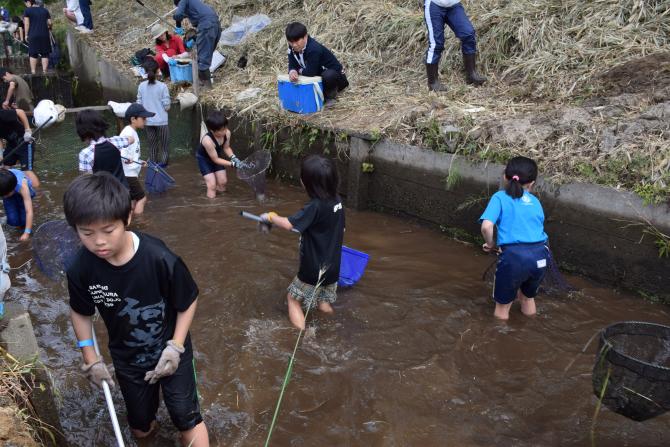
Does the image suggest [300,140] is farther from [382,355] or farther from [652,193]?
[652,193]

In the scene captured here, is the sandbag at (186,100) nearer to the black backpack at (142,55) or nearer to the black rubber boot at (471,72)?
the black backpack at (142,55)

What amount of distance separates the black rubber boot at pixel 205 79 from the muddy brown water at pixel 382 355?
475 cm

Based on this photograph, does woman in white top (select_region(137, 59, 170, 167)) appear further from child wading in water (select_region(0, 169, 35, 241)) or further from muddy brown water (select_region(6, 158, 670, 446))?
muddy brown water (select_region(6, 158, 670, 446))

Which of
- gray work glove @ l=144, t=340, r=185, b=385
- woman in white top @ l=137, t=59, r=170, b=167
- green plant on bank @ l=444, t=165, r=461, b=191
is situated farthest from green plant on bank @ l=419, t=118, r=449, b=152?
gray work glove @ l=144, t=340, r=185, b=385

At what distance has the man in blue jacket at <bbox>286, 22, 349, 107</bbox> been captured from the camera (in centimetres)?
776

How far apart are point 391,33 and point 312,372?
680cm

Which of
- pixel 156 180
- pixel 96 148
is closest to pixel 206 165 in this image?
pixel 156 180

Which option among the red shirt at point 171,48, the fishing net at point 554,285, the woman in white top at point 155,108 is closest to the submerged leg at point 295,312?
the fishing net at point 554,285

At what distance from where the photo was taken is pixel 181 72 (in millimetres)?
10141

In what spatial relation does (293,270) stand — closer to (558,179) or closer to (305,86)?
(558,179)

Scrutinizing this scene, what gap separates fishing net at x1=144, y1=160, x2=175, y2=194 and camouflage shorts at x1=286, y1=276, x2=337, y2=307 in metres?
3.86

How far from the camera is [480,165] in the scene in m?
5.70

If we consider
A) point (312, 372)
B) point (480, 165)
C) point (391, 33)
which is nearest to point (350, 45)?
point (391, 33)

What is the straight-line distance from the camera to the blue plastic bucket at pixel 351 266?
482 centimetres
